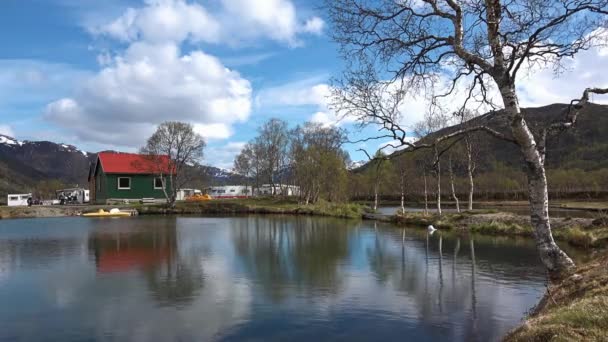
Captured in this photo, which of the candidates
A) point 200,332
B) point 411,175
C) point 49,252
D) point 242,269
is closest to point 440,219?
point 411,175

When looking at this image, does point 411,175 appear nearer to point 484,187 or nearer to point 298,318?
point 298,318

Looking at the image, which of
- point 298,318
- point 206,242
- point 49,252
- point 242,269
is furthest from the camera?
point 206,242

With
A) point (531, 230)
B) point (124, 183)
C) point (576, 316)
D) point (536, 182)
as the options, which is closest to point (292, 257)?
point (536, 182)

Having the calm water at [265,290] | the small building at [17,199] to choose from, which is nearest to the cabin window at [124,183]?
the small building at [17,199]

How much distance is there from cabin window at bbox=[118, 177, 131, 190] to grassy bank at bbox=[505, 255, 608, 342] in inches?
2253

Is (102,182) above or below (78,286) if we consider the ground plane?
above

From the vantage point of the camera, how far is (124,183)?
5925cm

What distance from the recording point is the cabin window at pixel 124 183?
58.8 meters

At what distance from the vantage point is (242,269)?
667 inches

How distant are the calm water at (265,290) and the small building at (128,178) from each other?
33.2m

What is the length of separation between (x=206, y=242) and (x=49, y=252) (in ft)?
23.9

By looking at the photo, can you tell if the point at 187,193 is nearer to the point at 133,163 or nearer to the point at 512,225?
the point at 133,163

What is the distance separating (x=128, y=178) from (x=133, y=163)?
6.99 feet

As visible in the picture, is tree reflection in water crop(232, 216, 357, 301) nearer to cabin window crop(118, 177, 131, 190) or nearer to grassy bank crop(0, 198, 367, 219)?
grassy bank crop(0, 198, 367, 219)
